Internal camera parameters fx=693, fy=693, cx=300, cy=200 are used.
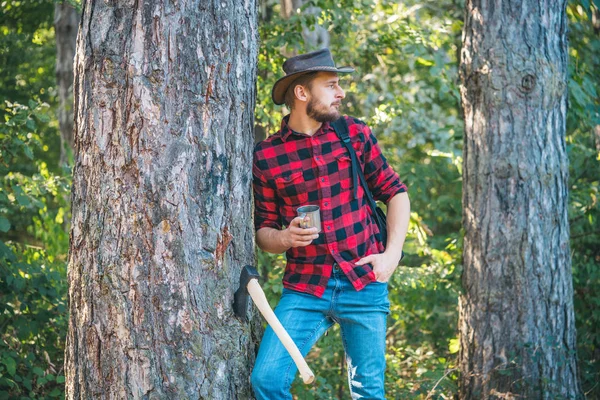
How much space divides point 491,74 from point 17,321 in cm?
388

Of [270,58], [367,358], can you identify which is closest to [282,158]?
[367,358]

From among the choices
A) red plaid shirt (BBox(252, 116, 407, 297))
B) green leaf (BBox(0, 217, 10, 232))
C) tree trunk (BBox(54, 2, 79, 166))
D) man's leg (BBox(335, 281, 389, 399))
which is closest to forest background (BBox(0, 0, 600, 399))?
green leaf (BBox(0, 217, 10, 232))

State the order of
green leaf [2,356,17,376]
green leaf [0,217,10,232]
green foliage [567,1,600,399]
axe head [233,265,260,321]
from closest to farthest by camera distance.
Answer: axe head [233,265,260,321] < green leaf [0,217,10,232] < green leaf [2,356,17,376] < green foliage [567,1,600,399]

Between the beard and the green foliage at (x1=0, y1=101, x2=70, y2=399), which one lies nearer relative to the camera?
the beard

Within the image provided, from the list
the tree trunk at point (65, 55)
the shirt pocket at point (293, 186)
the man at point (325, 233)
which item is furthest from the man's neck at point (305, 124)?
the tree trunk at point (65, 55)

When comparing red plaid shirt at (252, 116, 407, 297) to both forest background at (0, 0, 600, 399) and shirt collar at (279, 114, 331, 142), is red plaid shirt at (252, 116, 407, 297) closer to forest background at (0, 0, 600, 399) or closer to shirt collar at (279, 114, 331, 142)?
shirt collar at (279, 114, 331, 142)

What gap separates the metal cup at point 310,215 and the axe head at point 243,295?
12.7 inches

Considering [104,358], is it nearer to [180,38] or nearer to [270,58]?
[180,38]

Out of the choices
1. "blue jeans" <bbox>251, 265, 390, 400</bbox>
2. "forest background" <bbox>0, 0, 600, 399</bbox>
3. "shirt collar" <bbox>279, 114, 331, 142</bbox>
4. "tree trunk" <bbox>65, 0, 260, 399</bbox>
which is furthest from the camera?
"forest background" <bbox>0, 0, 600, 399</bbox>

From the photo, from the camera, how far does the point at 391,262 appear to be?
3.54m

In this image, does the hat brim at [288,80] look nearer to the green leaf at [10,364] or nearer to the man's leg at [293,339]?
the man's leg at [293,339]

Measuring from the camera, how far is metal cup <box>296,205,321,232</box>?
3.14 metres

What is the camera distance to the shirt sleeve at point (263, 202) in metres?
3.52

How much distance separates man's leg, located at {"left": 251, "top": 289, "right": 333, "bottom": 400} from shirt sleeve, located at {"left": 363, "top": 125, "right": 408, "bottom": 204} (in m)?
0.63
